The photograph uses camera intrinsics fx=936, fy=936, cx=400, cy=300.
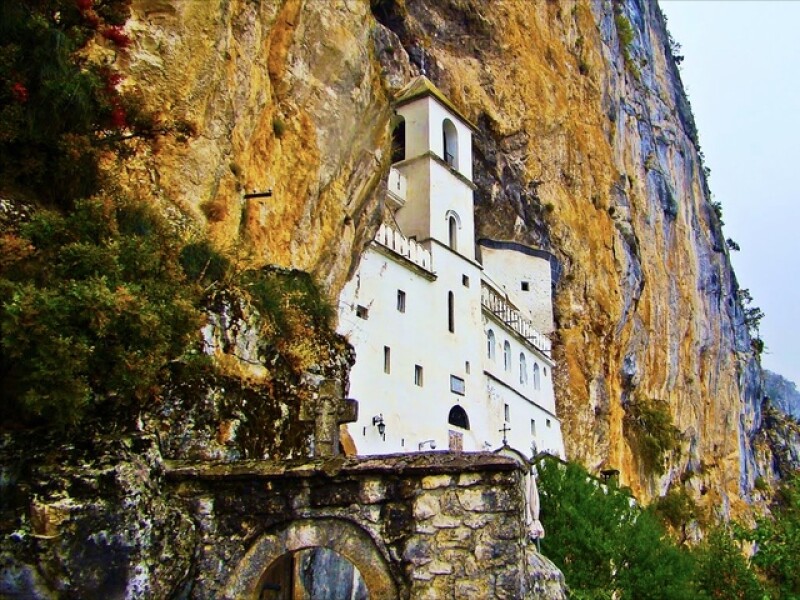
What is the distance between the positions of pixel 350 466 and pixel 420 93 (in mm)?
28831

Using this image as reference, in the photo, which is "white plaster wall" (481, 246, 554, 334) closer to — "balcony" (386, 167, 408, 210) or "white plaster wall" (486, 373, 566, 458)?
"white plaster wall" (486, 373, 566, 458)

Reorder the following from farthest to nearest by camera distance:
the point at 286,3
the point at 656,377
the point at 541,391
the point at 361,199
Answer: the point at 656,377 < the point at 541,391 < the point at 361,199 < the point at 286,3

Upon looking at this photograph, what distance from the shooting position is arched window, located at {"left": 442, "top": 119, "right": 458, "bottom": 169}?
3609cm

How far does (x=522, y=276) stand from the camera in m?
39.8

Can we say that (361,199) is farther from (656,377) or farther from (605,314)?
(656,377)

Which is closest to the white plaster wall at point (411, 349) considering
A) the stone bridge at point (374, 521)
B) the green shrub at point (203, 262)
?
the green shrub at point (203, 262)

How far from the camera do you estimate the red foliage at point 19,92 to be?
1023 centimetres

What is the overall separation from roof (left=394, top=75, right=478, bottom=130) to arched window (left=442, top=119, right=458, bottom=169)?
561 millimetres

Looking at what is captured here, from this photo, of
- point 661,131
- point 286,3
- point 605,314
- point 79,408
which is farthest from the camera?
point 661,131

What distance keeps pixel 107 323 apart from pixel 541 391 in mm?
32387

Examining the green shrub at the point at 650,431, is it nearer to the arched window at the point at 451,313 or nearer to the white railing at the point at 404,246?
the arched window at the point at 451,313

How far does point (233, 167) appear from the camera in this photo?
54.0 feet

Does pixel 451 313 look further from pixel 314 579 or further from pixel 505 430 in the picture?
pixel 314 579

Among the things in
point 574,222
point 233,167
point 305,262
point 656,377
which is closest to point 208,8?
point 233,167
